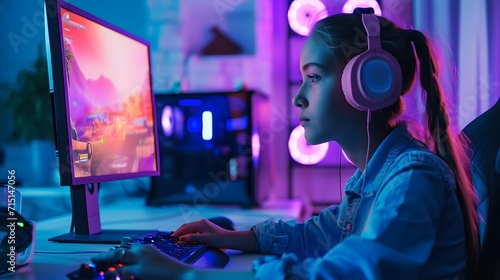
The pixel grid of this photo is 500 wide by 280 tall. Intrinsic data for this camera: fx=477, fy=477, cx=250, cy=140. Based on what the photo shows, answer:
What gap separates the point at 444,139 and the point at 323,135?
0.19 metres

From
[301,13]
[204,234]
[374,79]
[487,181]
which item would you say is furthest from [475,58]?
[204,234]

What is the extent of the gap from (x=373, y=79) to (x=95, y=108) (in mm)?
602

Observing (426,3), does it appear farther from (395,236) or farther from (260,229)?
(395,236)

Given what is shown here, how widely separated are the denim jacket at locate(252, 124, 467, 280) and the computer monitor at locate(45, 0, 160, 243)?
51 cm

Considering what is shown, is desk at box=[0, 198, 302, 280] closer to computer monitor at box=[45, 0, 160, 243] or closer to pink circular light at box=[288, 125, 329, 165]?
computer monitor at box=[45, 0, 160, 243]

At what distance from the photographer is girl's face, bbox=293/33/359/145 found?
810 mm

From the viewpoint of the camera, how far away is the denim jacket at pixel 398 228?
552mm

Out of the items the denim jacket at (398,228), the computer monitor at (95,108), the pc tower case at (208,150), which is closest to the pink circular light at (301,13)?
the pc tower case at (208,150)

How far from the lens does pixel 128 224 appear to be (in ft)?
4.23

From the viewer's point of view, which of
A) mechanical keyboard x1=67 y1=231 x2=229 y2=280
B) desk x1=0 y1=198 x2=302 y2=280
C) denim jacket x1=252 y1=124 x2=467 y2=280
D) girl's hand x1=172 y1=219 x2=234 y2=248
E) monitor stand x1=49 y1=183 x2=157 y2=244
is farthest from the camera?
monitor stand x1=49 y1=183 x2=157 y2=244

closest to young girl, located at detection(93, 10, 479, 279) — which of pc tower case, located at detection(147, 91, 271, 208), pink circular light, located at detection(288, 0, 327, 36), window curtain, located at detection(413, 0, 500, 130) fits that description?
pc tower case, located at detection(147, 91, 271, 208)

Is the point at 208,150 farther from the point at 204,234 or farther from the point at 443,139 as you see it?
the point at 443,139

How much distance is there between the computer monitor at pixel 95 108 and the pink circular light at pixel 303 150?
741mm

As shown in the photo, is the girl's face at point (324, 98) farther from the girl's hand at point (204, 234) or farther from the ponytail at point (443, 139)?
the girl's hand at point (204, 234)
